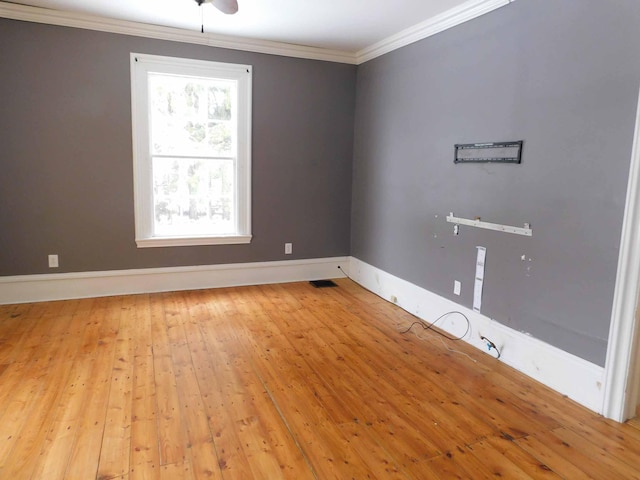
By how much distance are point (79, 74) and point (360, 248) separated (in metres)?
3.32

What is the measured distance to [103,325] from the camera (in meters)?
3.47

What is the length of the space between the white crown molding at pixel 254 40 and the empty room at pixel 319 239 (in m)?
0.02

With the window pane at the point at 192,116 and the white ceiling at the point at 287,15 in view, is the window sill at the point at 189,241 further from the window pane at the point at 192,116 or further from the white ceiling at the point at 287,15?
the white ceiling at the point at 287,15

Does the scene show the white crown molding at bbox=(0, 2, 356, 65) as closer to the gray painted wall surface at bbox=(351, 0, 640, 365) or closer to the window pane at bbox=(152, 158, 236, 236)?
the gray painted wall surface at bbox=(351, 0, 640, 365)

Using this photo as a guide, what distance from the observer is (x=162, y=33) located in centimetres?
405

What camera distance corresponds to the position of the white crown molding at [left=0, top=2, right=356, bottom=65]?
3648 mm

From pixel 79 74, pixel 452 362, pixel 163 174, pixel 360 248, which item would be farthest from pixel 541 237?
pixel 79 74

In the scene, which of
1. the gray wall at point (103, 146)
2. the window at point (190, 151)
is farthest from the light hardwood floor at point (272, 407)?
the window at point (190, 151)

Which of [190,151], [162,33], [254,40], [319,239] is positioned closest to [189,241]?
[190,151]

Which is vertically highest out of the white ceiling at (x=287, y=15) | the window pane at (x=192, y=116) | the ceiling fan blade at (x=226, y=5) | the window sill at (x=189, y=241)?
the white ceiling at (x=287, y=15)

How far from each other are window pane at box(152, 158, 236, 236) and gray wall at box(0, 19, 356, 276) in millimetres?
233

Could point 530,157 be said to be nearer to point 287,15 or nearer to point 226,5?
point 226,5

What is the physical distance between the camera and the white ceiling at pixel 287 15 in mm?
3336

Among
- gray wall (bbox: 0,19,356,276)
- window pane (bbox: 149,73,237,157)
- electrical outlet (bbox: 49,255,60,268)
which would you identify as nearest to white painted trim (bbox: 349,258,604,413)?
gray wall (bbox: 0,19,356,276)
